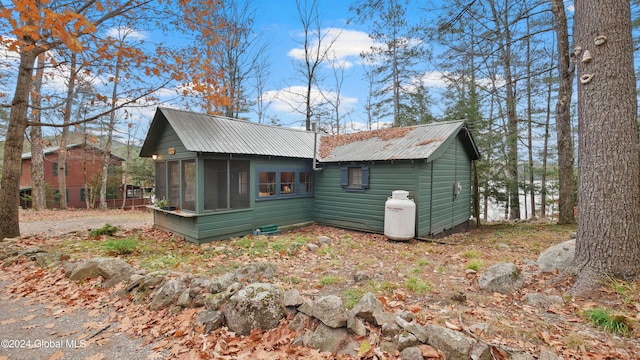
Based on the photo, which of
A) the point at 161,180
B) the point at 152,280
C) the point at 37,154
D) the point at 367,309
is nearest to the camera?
the point at 367,309

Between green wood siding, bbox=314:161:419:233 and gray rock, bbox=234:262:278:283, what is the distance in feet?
16.2

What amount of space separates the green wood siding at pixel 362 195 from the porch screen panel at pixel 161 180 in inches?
197

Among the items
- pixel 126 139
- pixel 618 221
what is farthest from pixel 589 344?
pixel 126 139

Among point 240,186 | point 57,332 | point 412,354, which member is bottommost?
point 57,332

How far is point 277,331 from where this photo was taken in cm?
→ 286

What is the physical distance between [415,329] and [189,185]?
7055 millimetres

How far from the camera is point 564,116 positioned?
9.23m

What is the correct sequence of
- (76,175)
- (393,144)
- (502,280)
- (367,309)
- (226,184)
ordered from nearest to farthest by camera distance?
(367,309) → (502,280) → (226,184) → (393,144) → (76,175)

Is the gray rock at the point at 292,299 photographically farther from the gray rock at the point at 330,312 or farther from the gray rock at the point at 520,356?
the gray rock at the point at 520,356

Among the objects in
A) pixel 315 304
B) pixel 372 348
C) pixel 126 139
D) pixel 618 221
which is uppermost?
pixel 126 139

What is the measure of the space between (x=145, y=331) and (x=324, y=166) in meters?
→ 7.57

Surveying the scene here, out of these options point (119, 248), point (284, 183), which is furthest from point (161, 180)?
point (284, 183)

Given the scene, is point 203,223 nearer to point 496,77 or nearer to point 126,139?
point 496,77

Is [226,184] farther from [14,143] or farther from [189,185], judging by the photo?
[14,143]
